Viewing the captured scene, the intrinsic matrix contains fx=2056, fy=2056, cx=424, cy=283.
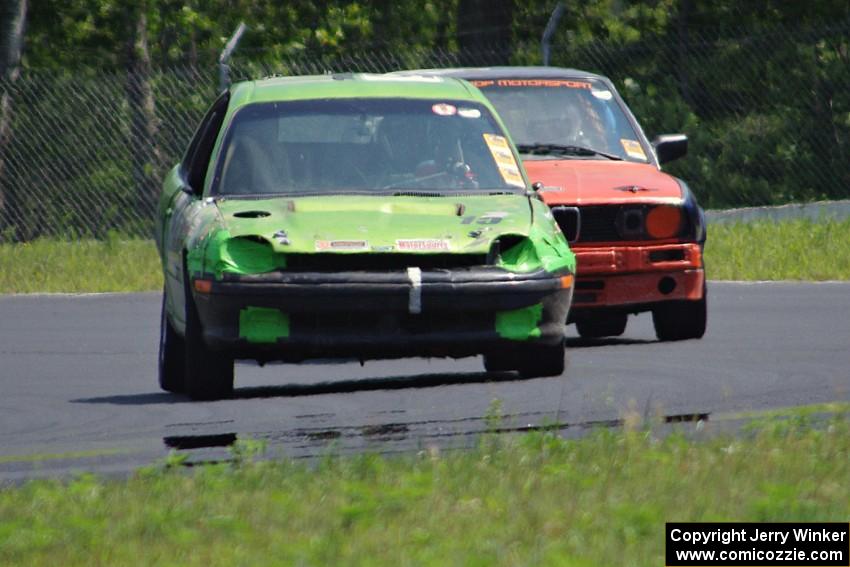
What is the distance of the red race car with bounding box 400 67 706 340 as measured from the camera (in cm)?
1202

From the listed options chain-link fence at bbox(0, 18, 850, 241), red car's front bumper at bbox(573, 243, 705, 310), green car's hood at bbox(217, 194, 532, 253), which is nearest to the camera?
green car's hood at bbox(217, 194, 532, 253)

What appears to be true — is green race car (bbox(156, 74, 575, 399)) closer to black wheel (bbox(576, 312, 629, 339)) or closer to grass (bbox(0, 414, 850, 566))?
grass (bbox(0, 414, 850, 566))

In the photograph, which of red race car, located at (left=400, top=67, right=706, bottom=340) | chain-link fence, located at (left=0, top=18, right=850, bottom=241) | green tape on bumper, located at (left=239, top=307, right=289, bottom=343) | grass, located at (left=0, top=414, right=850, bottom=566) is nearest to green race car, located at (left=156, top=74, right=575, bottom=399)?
green tape on bumper, located at (left=239, top=307, right=289, bottom=343)

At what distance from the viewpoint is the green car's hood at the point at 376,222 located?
31.7 feet

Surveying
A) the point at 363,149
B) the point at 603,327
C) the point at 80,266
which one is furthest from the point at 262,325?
the point at 80,266

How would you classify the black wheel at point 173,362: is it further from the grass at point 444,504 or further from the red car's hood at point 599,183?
the grass at point 444,504

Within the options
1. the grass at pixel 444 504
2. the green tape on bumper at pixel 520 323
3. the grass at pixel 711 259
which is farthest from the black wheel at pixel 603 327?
the grass at pixel 444 504

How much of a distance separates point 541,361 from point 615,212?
2.12m

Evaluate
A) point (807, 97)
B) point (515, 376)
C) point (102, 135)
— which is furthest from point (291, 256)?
point (807, 97)

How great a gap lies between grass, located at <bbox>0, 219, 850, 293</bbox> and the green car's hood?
7.67 metres

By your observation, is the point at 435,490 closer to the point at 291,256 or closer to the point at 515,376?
the point at 291,256

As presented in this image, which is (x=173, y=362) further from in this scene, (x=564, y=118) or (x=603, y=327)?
(x=564, y=118)

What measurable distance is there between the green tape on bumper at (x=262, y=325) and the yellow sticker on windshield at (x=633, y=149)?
177 inches

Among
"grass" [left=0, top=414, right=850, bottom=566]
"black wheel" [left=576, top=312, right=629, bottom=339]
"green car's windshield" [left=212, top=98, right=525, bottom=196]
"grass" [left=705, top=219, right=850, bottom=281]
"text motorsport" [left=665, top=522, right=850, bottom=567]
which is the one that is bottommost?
"grass" [left=705, top=219, right=850, bottom=281]
